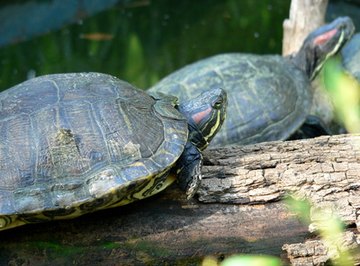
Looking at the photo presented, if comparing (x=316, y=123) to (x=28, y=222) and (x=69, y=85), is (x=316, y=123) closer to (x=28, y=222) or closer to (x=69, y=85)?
(x=69, y=85)

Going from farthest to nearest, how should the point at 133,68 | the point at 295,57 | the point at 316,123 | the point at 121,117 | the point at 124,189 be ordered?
the point at 133,68 → the point at 295,57 → the point at 316,123 → the point at 121,117 → the point at 124,189

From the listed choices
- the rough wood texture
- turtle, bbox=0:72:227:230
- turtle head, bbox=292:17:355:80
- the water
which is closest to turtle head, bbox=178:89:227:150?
turtle, bbox=0:72:227:230

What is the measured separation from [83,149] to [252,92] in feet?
6.72

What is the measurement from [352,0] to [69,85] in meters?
6.61

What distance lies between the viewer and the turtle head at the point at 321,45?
16.2 ft

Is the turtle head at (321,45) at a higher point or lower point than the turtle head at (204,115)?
lower

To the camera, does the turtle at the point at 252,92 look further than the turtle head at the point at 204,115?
Yes

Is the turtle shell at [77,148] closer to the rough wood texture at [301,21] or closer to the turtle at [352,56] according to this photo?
the turtle at [352,56]

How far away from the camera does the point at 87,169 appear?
96.3 inches

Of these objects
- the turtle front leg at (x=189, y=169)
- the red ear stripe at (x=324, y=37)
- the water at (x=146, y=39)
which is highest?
the turtle front leg at (x=189, y=169)

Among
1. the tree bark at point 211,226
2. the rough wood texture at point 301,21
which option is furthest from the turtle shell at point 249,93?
the tree bark at point 211,226

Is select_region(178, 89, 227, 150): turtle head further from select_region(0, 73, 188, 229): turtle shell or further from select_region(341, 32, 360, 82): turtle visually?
select_region(341, 32, 360, 82): turtle

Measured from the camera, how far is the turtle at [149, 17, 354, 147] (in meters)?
4.17

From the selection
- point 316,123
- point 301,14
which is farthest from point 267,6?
point 316,123
